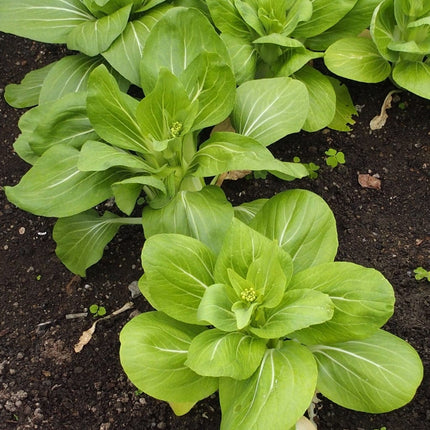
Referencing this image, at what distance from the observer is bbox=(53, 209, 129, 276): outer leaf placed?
8.50 ft

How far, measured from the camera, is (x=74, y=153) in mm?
2271

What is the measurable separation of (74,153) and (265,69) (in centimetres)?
116

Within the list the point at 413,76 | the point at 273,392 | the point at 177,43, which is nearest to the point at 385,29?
the point at 413,76

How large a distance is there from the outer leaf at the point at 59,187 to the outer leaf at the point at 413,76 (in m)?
1.56

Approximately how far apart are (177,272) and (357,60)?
1.63m

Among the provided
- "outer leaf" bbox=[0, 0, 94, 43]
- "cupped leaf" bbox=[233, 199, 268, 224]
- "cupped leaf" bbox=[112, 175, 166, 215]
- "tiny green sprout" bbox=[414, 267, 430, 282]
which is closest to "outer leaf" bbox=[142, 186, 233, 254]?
"cupped leaf" bbox=[112, 175, 166, 215]

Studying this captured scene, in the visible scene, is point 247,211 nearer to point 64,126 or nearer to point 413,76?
point 64,126

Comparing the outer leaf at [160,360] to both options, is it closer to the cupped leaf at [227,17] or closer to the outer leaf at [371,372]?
the outer leaf at [371,372]

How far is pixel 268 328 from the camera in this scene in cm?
188

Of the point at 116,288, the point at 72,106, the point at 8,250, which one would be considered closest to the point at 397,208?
the point at 116,288

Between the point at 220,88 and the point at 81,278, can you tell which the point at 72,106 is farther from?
the point at 81,278

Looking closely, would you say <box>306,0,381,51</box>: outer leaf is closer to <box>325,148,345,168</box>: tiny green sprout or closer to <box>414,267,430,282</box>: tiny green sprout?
<box>325,148,345,168</box>: tiny green sprout

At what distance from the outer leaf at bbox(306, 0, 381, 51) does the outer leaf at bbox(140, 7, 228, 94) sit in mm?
803

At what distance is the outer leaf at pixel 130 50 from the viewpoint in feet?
8.61
